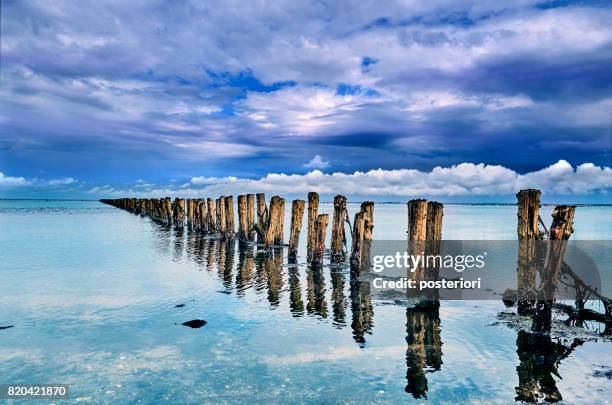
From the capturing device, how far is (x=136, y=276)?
14.1m

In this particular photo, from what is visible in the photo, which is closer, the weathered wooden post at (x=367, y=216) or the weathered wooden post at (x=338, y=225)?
the weathered wooden post at (x=367, y=216)

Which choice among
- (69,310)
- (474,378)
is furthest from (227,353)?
(69,310)

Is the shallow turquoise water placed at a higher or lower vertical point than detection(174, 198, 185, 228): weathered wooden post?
lower

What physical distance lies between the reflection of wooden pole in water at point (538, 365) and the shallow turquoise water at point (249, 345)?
12 centimetres

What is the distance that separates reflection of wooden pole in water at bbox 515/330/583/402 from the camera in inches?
226

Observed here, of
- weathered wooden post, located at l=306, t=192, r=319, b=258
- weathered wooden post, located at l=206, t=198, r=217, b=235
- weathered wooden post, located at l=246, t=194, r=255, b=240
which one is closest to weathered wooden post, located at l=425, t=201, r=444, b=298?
weathered wooden post, located at l=306, t=192, r=319, b=258

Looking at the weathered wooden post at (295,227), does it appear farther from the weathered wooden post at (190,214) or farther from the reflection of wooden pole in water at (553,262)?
the weathered wooden post at (190,214)

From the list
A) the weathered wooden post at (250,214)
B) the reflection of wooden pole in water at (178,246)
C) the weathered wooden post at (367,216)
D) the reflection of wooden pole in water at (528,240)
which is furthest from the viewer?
the weathered wooden post at (250,214)

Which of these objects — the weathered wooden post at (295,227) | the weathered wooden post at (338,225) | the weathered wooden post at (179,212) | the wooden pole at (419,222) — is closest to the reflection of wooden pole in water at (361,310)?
the wooden pole at (419,222)

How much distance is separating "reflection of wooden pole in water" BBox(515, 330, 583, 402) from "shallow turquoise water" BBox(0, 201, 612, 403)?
4.8 inches

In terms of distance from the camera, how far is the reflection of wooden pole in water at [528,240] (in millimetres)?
8484

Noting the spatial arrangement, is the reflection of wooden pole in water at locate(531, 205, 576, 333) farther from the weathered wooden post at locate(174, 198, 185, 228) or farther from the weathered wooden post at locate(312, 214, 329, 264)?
the weathered wooden post at locate(174, 198, 185, 228)

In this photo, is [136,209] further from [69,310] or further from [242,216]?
[69,310]

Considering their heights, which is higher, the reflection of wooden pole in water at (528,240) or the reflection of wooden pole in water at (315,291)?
the reflection of wooden pole in water at (528,240)
